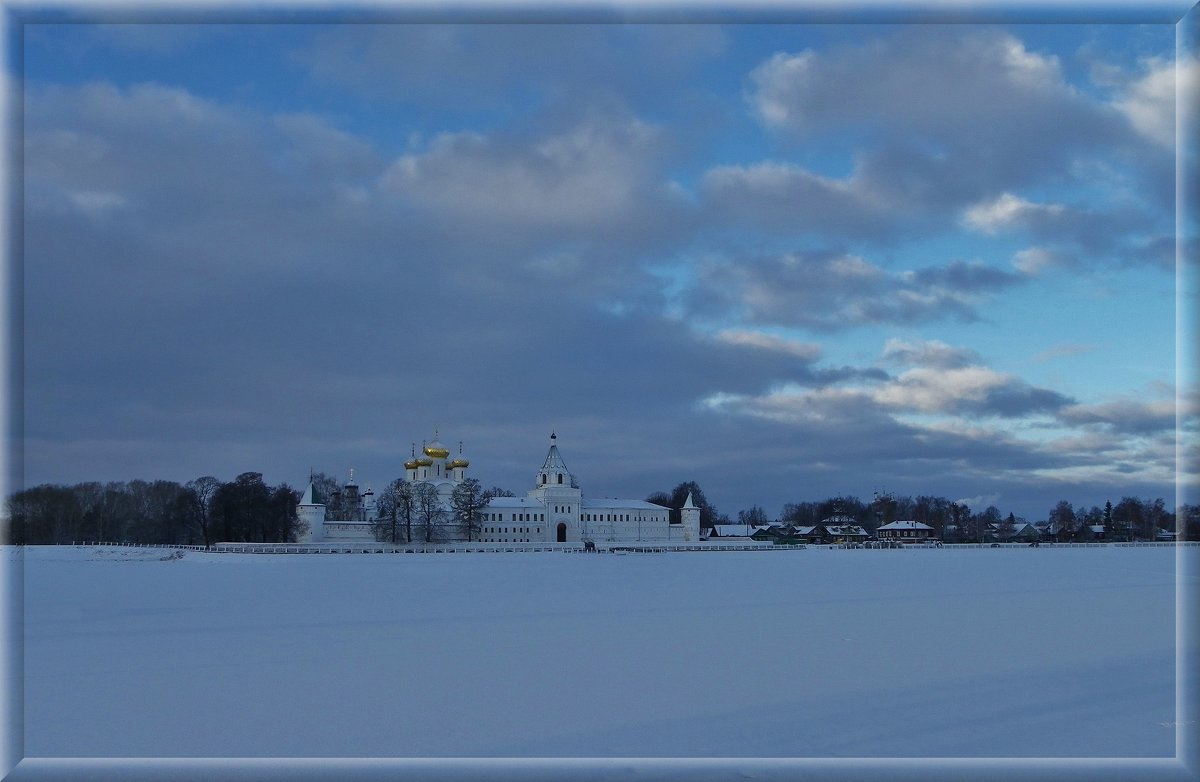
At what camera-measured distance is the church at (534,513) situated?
234ft

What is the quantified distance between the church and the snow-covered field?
53.8 meters

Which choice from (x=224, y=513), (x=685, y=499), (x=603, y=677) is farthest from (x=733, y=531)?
(x=603, y=677)

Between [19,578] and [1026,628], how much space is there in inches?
495

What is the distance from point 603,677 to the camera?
31.8 feet

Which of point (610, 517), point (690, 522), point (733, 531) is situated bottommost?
point (733, 531)

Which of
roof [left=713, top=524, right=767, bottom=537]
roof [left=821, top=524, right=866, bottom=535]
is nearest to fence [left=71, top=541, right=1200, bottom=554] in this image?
roof [left=713, top=524, right=767, bottom=537]

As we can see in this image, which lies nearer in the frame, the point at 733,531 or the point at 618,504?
the point at 618,504

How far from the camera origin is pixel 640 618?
15016 mm

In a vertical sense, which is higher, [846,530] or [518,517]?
[518,517]

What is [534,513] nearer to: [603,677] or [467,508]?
[467,508]

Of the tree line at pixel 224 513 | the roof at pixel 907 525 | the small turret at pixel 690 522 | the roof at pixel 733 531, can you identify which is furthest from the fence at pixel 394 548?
the roof at pixel 907 525

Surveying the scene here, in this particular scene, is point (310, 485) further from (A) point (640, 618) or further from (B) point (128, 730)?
(B) point (128, 730)

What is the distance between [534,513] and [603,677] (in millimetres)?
70776

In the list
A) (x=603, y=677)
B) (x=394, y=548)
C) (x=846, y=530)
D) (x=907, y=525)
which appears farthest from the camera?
(x=907, y=525)
